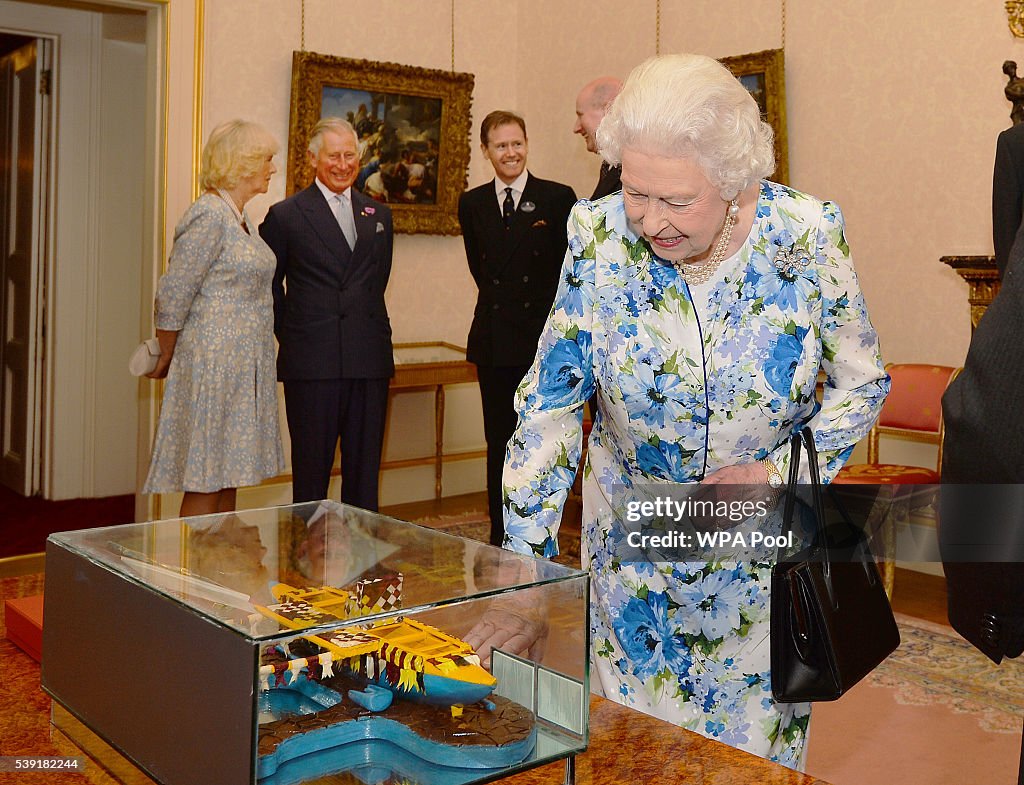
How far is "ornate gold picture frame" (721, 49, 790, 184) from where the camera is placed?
6.85 meters

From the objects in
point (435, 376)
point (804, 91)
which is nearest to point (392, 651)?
point (804, 91)

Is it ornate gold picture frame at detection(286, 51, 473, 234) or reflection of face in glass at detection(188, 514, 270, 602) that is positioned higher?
ornate gold picture frame at detection(286, 51, 473, 234)

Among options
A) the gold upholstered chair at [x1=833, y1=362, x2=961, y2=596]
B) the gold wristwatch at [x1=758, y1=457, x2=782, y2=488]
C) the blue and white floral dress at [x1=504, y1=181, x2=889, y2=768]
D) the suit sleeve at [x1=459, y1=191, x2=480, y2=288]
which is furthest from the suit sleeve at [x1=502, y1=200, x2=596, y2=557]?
the suit sleeve at [x1=459, y1=191, x2=480, y2=288]

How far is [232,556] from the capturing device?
1.49m

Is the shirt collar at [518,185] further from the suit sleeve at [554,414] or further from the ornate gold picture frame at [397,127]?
the suit sleeve at [554,414]

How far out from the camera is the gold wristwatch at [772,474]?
6.98 feet

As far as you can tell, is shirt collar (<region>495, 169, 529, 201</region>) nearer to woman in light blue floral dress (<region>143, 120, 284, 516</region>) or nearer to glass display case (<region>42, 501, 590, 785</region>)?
woman in light blue floral dress (<region>143, 120, 284, 516</region>)

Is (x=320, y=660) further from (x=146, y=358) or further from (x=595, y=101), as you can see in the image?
(x=146, y=358)

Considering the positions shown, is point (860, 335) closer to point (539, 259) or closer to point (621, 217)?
point (621, 217)

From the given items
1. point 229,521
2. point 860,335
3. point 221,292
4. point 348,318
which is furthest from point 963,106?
point 229,521

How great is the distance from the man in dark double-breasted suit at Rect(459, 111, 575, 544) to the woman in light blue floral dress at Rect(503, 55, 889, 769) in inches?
152

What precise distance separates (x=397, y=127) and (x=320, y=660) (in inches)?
275

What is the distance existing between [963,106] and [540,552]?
4.92 m

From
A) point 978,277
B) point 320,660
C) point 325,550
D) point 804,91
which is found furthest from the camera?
point 804,91
